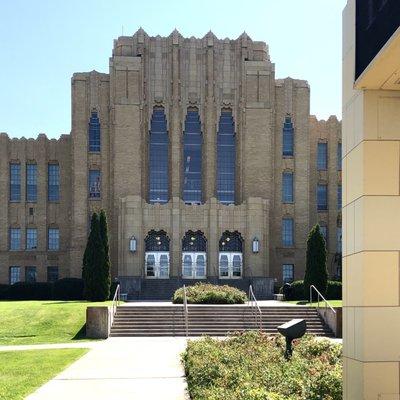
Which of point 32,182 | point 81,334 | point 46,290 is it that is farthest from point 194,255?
point 81,334

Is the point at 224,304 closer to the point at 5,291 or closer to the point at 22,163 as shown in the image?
the point at 5,291

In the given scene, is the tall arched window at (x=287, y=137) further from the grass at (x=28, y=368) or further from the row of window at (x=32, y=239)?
the grass at (x=28, y=368)

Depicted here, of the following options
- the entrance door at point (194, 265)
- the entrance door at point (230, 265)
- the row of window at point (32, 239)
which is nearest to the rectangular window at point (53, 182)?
the row of window at point (32, 239)

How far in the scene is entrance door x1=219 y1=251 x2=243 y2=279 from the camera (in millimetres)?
46000

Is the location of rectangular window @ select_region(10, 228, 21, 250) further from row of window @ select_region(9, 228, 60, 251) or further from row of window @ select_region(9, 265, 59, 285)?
row of window @ select_region(9, 265, 59, 285)

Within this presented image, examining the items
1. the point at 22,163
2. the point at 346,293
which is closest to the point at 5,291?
the point at 22,163

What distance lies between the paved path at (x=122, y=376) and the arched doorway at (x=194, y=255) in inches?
916

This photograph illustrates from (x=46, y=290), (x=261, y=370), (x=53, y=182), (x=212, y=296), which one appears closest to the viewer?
(x=261, y=370)

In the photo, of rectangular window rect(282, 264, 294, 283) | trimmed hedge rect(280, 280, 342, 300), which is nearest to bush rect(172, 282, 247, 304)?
trimmed hedge rect(280, 280, 342, 300)

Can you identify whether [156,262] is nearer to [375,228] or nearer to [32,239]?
[32,239]

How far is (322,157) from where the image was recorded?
167 ft

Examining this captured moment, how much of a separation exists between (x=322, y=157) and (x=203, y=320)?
85.5 feet

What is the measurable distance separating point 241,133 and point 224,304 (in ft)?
63.6

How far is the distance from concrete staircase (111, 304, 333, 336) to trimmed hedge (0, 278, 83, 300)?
49.0 ft
